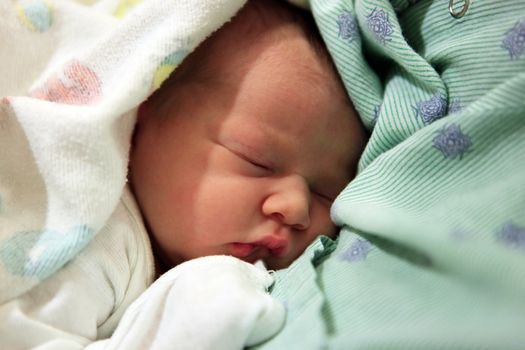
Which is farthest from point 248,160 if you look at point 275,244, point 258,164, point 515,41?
point 515,41

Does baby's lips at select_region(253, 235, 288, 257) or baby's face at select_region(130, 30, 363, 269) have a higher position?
baby's face at select_region(130, 30, 363, 269)

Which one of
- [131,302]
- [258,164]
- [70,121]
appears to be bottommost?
[131,302]

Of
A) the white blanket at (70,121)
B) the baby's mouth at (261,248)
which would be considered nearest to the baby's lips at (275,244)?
the baby's mouth at (261,248)

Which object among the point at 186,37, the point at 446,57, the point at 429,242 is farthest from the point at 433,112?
the point at 186,37

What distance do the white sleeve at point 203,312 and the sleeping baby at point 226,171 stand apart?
2 centimetres

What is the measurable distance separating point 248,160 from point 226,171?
0.04 metres

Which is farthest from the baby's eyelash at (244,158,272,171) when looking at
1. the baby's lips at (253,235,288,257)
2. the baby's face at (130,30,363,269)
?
the baby's lips at (253,235,288,257)

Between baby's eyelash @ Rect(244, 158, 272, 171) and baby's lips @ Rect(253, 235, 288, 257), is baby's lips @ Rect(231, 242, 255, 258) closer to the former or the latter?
baby's lips @ Rect(253, 235, 288, 257)

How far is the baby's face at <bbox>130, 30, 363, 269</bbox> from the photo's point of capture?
2.80ft

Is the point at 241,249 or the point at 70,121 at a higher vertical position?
the point at 70,121

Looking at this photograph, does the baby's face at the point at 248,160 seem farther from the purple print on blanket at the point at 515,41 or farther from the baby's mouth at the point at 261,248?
the purple print on blanket at the point at 515,41

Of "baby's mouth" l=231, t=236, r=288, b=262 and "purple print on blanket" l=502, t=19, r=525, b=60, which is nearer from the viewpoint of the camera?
"purple print on blanket" l=502, t=19, r=525, b=60

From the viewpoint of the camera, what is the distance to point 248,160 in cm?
89

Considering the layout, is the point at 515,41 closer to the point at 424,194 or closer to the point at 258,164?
the point at 424,194
